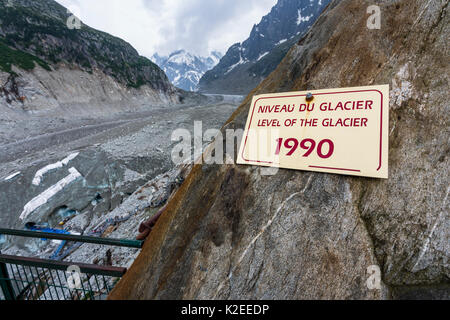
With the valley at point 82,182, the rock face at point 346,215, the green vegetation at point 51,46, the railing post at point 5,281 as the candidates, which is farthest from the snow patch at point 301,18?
the railing post at point 5,281

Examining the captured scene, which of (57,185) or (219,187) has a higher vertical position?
(219,187)

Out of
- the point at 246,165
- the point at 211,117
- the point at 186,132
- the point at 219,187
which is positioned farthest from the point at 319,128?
the point at 211,117

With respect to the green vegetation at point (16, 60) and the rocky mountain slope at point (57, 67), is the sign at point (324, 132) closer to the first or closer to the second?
the rocky mountain slope at point (57, 67)

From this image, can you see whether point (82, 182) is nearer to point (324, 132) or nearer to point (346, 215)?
point (324, 132)

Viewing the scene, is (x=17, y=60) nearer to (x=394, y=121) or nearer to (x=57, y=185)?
(x=57, y=185)

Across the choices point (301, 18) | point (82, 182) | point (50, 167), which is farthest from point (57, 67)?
point (301, 18)
